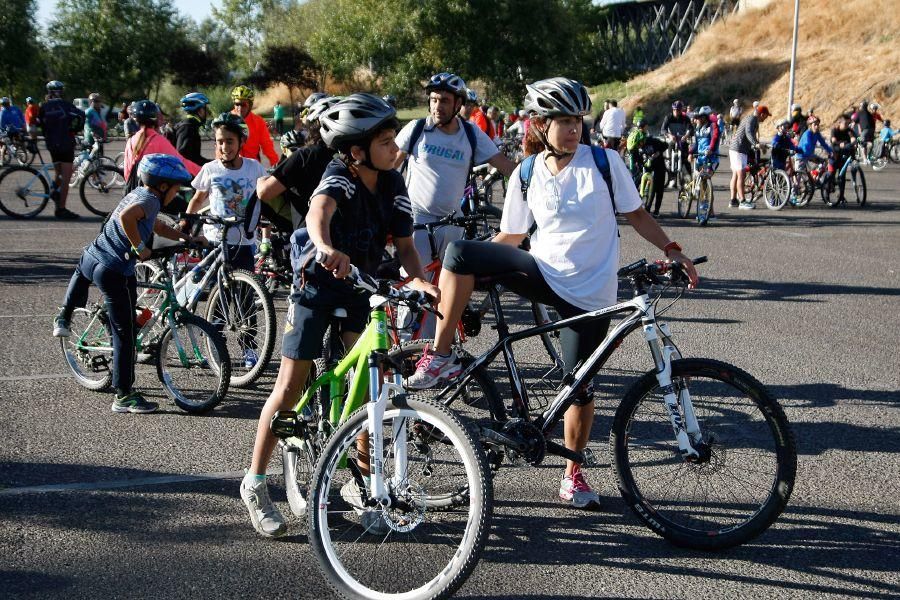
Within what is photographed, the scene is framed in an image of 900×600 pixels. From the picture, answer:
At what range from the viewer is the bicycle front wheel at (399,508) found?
3.48 metres

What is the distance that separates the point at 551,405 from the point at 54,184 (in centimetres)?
1419

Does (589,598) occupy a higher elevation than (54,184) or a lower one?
lower

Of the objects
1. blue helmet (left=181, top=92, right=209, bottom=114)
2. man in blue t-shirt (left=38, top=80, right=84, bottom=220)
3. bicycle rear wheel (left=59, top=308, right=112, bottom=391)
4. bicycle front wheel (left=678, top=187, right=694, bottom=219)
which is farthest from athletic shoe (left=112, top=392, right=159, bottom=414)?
bicycle front wheel (left=678, top=187, right=694, bottom=219)

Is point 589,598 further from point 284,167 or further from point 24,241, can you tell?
point 24,241

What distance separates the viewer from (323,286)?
4.17m

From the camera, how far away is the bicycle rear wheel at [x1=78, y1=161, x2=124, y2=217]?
60.0ft

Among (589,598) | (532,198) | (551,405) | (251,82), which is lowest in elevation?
(589,598)

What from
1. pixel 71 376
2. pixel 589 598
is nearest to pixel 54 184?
pixel 71 376

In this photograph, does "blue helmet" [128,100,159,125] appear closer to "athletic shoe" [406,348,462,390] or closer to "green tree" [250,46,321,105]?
"athletic shoe" [406,348,462,390]

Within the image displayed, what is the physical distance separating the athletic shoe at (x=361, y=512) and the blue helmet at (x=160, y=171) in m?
2.76

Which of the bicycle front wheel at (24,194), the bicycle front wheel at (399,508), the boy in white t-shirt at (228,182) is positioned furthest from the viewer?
the bicycle front wheel at (24,194)

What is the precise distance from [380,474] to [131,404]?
310cm

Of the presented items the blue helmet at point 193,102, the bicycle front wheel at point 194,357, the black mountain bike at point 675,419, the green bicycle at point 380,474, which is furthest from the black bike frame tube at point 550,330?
the blue helmet at point 193,102

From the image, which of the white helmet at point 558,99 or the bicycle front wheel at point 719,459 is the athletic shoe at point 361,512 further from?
the white helmet at point 558,99
